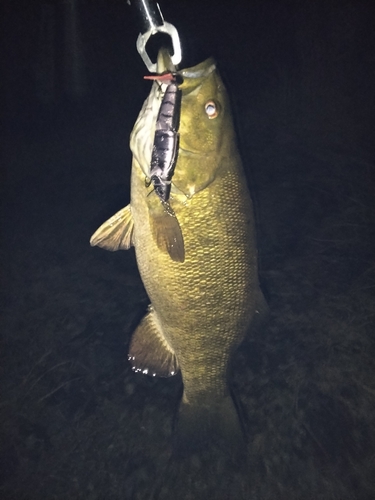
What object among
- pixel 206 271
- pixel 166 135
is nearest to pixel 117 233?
pixel 206 271

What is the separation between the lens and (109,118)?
4152mm

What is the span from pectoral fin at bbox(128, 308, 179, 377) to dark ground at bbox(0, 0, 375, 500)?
48 centimetres

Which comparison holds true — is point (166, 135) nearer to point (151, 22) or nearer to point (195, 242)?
point (151, 22)

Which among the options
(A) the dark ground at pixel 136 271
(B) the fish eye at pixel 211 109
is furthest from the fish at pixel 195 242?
(A) the dark ground at pixel 136 271

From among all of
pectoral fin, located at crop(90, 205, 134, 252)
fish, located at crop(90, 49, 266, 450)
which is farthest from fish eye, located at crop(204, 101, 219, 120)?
pectoral fin, located at crop(90, 205, 134, 252)

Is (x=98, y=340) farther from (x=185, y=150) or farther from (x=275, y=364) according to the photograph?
(x=185, y=150)

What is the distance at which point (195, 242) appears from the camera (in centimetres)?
148

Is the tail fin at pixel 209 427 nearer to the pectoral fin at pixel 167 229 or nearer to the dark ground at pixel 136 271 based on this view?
the dark ground at pixel 136 271

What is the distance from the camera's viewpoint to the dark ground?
6.81 ft

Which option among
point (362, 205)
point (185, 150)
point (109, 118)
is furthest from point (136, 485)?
point (109, 118)

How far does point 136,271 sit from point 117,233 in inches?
49.7

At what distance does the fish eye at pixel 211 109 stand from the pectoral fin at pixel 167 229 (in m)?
0.37

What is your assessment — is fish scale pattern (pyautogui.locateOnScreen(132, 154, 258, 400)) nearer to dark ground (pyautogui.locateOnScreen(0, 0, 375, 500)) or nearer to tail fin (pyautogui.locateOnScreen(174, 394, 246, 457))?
tail fin (pyautogui.locateOnScreen(174, 394, 246, 457))

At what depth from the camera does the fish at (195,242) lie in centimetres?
133
